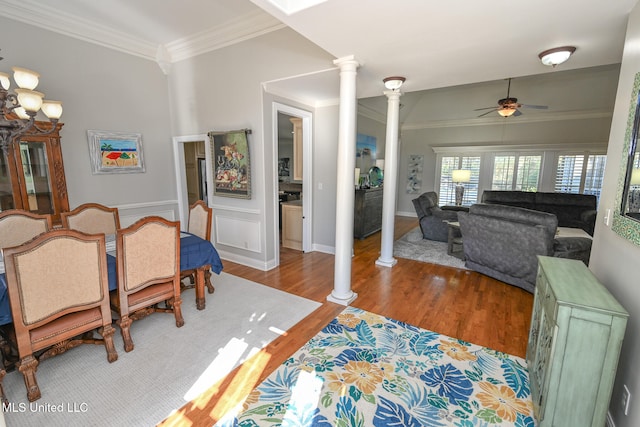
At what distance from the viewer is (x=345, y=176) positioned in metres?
3.08

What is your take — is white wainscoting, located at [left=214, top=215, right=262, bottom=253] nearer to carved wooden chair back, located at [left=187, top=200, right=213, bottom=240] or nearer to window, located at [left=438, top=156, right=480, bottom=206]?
carved wooden chair back, located at [left=187, top=200, right=213, bottom=240]

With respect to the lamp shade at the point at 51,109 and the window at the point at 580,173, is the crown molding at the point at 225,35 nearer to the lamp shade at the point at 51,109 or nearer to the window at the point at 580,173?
the lamp shade at the point at 51,109

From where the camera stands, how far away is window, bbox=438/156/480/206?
800 cm

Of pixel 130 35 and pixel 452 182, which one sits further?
pixel 452 182

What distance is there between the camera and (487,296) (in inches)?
135

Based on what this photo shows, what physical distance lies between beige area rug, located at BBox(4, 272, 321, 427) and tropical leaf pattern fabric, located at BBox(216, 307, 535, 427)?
1.38 feet

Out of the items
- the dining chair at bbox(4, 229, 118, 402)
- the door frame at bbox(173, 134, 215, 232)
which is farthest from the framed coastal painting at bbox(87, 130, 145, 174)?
the dining chair at bbox(4, 229, 118, 402)

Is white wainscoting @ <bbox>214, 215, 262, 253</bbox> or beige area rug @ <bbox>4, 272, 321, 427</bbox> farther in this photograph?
white wainscoting @ <bbox>214, 215, 262, 253</bbox>

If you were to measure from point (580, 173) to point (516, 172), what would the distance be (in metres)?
1.27

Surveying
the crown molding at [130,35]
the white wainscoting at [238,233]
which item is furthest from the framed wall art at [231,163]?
the crown molding at [130,35]

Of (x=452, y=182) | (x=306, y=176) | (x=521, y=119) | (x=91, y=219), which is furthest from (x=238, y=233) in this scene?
(x=521, y=119)

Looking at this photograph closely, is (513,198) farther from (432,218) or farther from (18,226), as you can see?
(18,226)

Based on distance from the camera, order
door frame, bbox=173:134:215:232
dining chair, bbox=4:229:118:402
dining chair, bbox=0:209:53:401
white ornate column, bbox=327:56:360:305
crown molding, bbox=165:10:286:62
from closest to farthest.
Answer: dining chair, bbox=4:229:118:402, dining chair, bbox=0:209:53:401, white ornate column, bbox=327:56:360:305, crown molding, bbox=165:10:286:62, door frame, bbox=173:134:215:232

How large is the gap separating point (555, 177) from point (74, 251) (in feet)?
29.9
